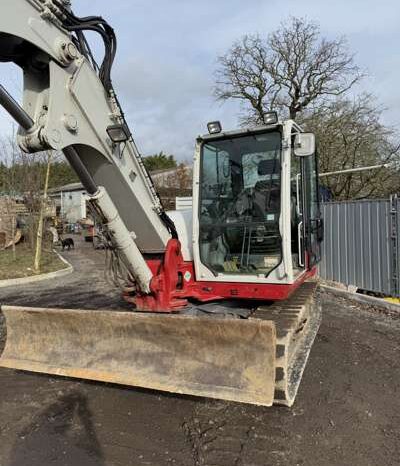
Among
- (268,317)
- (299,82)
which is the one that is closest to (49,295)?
(268,317)

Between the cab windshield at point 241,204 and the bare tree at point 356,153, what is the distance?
13.3 meters

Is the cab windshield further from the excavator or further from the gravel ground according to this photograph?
the gravel ground

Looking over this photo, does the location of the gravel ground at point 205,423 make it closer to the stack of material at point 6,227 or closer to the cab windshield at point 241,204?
the cab windshield at point 241,204

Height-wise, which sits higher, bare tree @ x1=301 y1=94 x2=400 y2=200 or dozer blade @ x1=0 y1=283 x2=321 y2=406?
bare tree @ x1=301 y1=94 x2=400 y2=200

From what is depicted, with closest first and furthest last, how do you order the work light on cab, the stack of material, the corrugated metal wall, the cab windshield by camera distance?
the cab windshield → the work light on cab → the corrugated metal wall → the stack of material

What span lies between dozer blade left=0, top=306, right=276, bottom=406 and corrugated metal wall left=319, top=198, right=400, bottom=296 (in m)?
5.66

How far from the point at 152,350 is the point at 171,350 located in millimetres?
201

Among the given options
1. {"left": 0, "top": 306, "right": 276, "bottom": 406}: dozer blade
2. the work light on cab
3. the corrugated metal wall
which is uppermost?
the work light on cab

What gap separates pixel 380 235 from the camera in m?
8.73

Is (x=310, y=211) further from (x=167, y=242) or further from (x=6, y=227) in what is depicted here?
(x=6, y=227)

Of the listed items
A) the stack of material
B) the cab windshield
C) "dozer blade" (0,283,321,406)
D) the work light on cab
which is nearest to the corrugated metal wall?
"dozer blade" (0,283,321,406)

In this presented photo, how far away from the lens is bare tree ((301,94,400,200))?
55.0 ft

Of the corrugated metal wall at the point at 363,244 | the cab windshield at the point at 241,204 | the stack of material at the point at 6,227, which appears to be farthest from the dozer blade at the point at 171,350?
the stack of material at the point at 6,227

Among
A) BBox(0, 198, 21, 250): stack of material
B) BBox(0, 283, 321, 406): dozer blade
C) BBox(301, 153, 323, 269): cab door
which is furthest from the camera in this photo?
BBox(0, 198, 21, 250): stack of material
